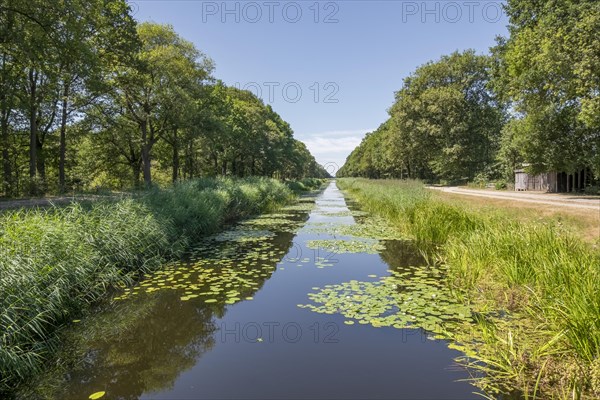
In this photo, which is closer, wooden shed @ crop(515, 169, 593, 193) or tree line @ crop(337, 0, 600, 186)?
tree line @ crop(337, 0, 600, 186)

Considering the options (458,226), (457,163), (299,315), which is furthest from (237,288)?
(457,163)

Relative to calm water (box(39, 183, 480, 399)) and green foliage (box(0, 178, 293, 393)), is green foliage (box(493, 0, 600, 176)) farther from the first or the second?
green foliage (box(0, 178, 293, 393))

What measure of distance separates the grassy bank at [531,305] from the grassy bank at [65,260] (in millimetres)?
5747

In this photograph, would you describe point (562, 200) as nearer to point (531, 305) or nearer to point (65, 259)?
point (531, 305)

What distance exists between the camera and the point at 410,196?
16.9 metres

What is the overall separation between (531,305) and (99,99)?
2913cm

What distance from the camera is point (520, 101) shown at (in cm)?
2080

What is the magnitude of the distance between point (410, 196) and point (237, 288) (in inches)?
474

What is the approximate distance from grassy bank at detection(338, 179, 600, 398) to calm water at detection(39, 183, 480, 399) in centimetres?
64

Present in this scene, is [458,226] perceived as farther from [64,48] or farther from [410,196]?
[64,48]

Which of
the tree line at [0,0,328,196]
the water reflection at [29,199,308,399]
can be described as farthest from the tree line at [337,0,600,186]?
the tree line at [0,0,328,196]

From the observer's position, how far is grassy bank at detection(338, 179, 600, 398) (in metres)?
3.77

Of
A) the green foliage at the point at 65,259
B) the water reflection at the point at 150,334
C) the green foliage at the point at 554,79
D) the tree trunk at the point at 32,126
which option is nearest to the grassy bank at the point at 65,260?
the green foliage at the point at 65,259

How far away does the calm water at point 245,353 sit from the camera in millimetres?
3920
